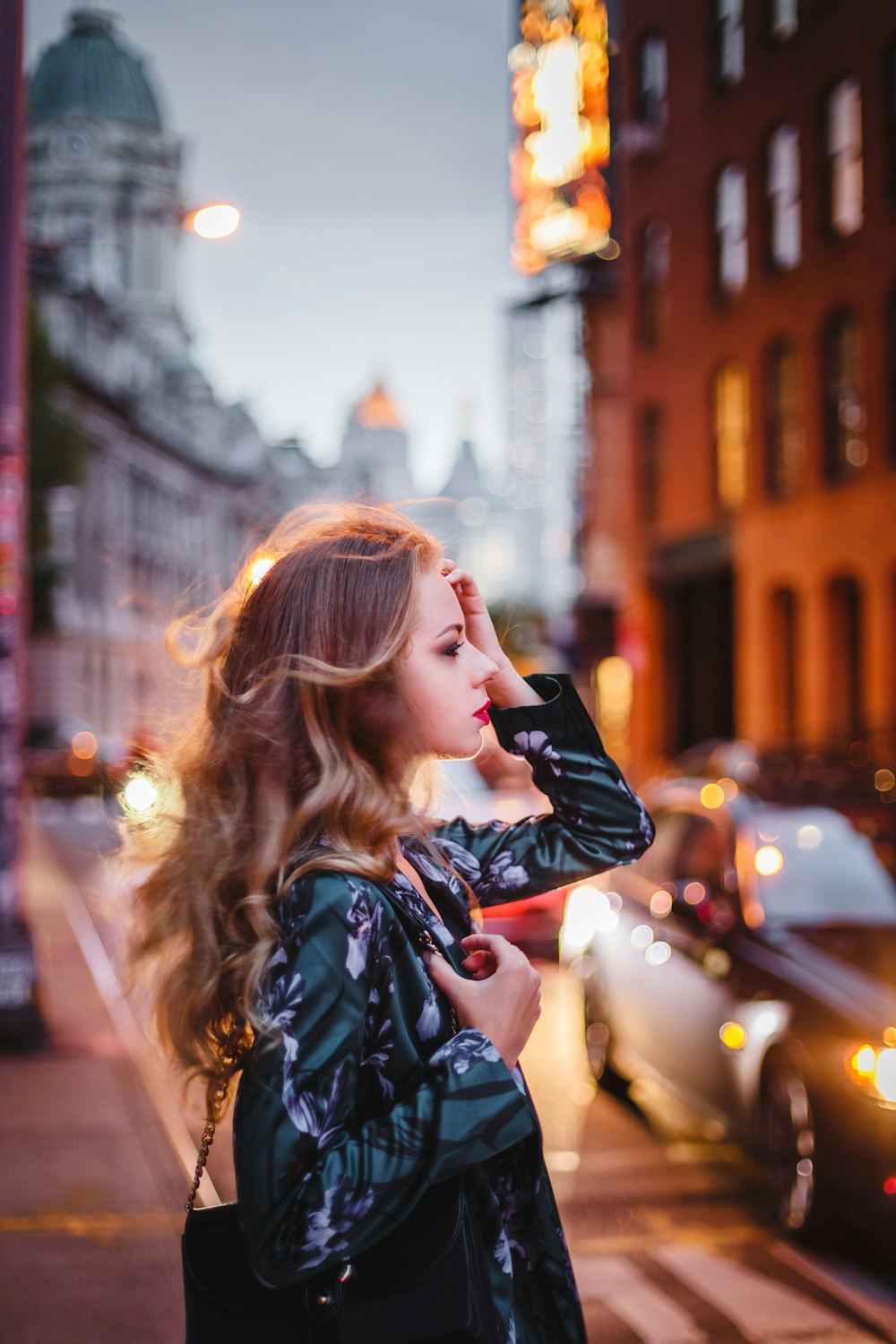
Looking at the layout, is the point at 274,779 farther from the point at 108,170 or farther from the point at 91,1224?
the point at 108,170

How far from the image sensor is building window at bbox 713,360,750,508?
84.4 ft

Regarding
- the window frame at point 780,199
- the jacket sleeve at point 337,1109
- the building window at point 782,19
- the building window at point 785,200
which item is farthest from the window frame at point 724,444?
the jacket sleeve at point 337,1109

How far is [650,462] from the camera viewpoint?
2975cm

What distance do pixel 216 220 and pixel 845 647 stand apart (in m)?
15.8

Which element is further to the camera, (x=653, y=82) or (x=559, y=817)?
(x=653, y=82)

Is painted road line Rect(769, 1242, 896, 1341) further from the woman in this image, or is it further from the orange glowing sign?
the orange glowing sign

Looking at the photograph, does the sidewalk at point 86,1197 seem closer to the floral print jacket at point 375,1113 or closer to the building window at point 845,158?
the floral print jacket at point 375,1113

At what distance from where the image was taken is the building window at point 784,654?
80.9ft

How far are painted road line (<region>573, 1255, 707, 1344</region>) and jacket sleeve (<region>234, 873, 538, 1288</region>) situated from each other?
2.99 meters

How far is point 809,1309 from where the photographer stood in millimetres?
4656

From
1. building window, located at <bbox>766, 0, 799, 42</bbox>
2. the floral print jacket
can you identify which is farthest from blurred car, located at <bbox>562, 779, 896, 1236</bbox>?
building window, located at <bbox>766, 0, 799, 42</bbox>

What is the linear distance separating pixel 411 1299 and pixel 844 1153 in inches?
143

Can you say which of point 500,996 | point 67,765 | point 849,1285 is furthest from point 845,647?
point 67,765

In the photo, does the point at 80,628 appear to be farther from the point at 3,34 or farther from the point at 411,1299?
the point at 411,1299
